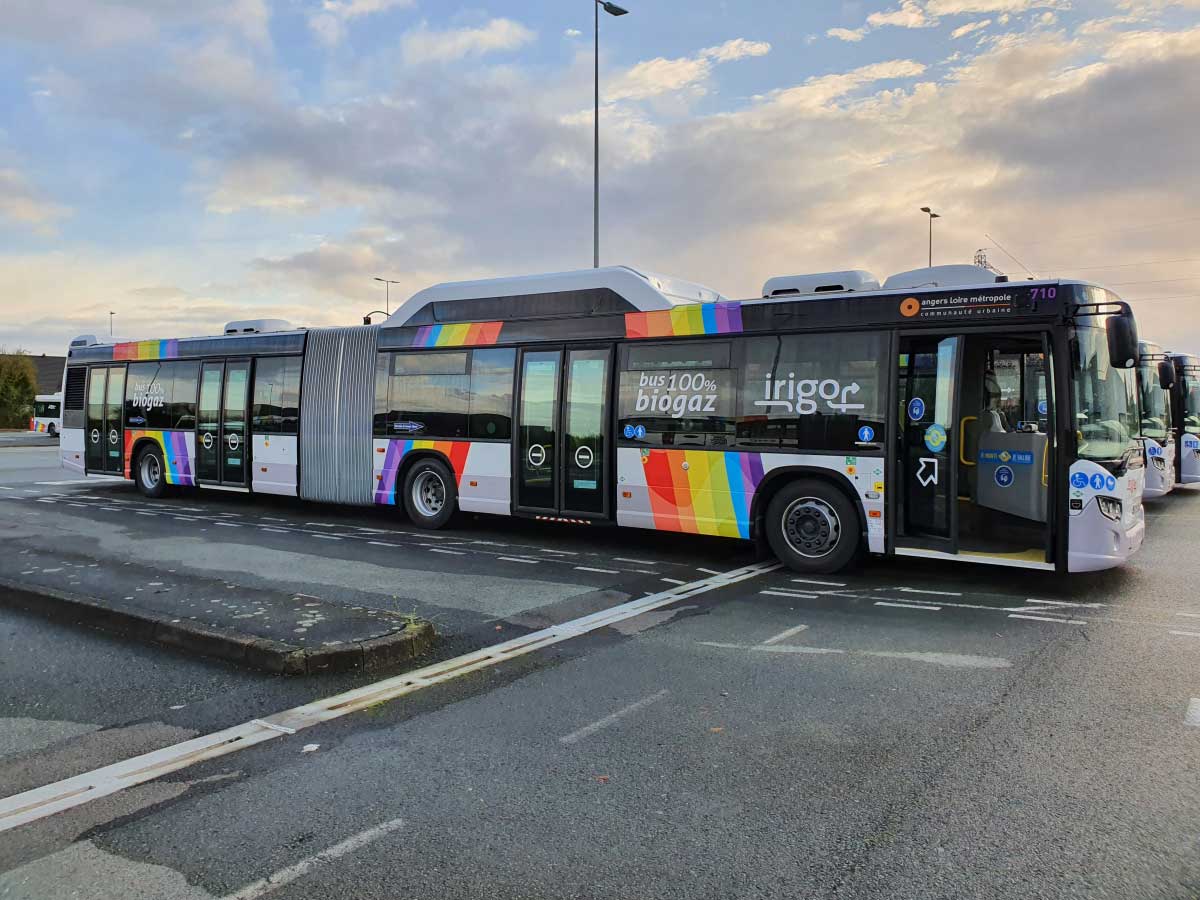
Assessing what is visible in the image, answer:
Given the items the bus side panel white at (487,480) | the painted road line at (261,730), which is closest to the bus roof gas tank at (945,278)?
the painted road line at (261,730)

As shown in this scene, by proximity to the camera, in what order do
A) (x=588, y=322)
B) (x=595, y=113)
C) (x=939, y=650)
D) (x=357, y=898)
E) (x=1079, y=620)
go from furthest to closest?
(x=595, y=113) → (x=588, y=322) → (x=1079, y=620) → (x=939, y=650) → (x=357, y=898)

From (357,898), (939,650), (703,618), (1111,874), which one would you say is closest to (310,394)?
(703,618)

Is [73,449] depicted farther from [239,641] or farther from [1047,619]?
[1047,619]

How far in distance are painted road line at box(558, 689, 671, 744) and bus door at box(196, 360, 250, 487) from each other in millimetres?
11374

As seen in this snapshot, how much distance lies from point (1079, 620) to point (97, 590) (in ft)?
27.0

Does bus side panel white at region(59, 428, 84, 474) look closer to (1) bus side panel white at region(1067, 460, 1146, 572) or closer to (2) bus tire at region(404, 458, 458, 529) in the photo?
(2) bus tire at region(404, 458, 458, 529)

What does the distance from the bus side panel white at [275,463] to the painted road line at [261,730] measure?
8311mm

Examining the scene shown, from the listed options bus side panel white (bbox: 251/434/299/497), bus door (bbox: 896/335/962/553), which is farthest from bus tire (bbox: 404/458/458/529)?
bus door (bbox: 896/335/962/553)

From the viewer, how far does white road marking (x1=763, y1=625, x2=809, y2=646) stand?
21.0ft

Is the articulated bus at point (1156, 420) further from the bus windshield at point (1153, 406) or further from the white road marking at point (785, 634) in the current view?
the white road marking at point (785, 634)

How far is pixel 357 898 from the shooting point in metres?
2.99

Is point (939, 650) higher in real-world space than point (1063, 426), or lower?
lower

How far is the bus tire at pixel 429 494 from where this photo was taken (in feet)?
39.3

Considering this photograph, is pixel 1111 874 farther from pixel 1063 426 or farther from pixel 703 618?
pixel 1063 426
